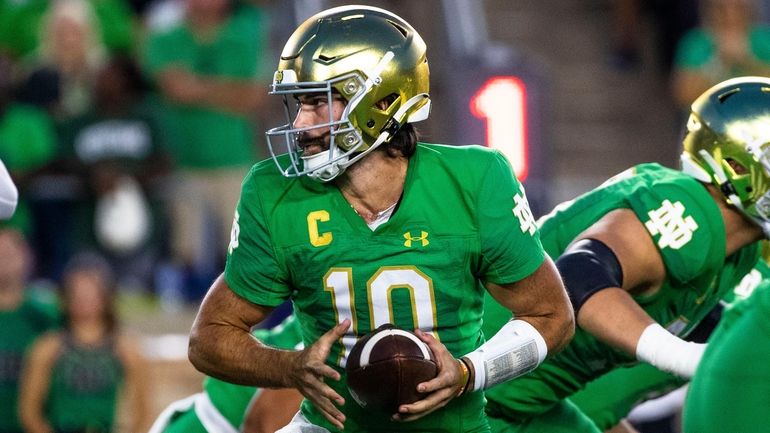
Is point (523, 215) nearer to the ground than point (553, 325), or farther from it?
farther from it

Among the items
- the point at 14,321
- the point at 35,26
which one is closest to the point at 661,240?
the point at 14,321

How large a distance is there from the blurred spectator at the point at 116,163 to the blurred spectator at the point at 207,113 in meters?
0.15

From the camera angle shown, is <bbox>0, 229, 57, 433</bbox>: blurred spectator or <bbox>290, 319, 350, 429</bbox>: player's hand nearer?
<bbox>290, 319, 350, 429</bbox>: player's hand

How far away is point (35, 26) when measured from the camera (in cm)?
994

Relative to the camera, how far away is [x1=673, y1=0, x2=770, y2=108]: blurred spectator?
9.42 metres

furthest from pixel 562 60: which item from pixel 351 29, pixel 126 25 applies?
→ pixel 351 29

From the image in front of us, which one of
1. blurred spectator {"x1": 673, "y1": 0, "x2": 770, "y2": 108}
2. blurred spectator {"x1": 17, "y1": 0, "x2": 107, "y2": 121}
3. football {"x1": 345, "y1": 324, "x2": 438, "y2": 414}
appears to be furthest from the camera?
blurred spectator {"x1": 673, "y1": 0, "x2": 770, "y2": 108}

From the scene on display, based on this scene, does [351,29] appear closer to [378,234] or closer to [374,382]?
[378,234]

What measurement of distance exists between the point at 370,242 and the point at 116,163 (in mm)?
5585

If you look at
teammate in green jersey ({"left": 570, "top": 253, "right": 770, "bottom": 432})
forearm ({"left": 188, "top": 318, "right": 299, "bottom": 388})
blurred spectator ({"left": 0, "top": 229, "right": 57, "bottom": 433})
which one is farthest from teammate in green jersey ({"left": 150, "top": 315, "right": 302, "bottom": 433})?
blurred spectator ({"left": 0, "top": 229, "right": 57, "bottom": 433})

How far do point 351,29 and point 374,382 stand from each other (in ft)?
3.09

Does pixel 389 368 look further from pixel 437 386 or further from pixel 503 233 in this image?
pixel 503 233

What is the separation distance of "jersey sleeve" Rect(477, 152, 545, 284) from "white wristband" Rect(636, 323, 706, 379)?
49 centimetres

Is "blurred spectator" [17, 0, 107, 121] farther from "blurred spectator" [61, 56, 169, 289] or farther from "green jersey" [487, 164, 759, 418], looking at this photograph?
"green jersey" [487, 164, 759, 418]
